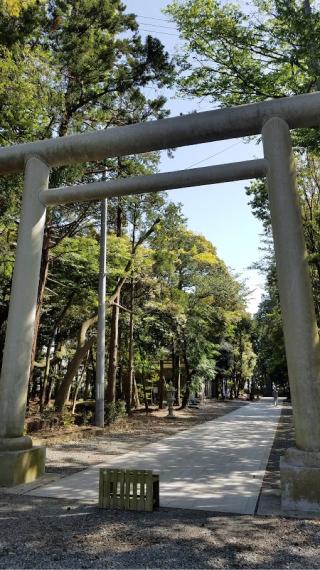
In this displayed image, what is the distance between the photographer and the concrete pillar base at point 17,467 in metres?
6.22

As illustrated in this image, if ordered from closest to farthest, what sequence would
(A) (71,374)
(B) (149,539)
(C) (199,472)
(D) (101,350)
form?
(B) (149,539)
(C) (199,472)
(D) (101,350)
(A) (71,374)

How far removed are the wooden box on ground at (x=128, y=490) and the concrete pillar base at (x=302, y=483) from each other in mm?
1605

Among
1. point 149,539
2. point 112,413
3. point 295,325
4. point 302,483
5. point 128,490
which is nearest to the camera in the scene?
point 149,539

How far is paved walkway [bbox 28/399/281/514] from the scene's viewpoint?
5832mm

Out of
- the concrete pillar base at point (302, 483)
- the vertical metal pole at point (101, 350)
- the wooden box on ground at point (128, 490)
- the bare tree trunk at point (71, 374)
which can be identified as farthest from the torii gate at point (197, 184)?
the bare tree trunk at point (71, 374)

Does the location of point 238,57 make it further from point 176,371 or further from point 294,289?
point 176,371

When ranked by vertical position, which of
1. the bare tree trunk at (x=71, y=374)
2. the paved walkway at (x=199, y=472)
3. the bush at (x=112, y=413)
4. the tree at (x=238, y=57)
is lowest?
the paved walkway at (x=199, y=472)

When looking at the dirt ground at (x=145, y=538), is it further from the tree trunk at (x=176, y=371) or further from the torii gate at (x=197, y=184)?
the tree trunk at (x=176, y=371)

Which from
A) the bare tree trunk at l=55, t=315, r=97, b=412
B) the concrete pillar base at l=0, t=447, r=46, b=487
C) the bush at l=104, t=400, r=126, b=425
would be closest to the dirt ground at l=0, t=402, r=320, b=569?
the concrete pillar base at l=0, t=447, r=46, b=487

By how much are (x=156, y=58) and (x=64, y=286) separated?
9354mm

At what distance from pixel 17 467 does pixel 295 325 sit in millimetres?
4510

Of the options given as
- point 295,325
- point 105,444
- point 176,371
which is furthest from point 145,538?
point 176,371

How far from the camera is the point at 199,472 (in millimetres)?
7645

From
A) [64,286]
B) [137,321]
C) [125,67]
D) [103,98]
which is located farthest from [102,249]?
[137,321]
